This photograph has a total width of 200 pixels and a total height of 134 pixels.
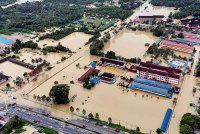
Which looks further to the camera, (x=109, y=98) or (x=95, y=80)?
(x=95, y=80)

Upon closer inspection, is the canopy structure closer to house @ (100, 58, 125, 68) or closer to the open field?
house @ (100, 58, 125, 68)

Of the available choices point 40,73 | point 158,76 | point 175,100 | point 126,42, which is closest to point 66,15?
point 126,42

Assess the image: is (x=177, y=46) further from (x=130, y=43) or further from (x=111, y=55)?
(x=111, y=55)

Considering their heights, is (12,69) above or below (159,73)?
below

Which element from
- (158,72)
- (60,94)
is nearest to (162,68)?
(158,72)

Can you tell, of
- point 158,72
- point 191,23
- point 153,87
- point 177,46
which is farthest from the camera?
point 191,23

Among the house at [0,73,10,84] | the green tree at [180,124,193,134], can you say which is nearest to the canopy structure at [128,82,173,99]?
the green tree at [180,124,193,134]
